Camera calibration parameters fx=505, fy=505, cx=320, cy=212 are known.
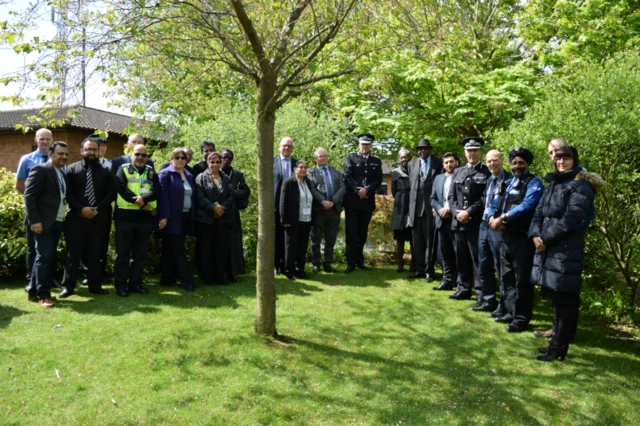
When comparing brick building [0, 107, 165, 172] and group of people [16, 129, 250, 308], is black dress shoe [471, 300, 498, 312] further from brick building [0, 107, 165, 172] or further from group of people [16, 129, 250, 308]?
brick building [0, 107, 165, 172]

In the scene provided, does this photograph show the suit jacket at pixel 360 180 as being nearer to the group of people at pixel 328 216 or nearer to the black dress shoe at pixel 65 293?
the group of people at pixel 328 216

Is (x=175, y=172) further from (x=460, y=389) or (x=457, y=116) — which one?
(x=457, y=116)

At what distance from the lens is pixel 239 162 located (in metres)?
11.0

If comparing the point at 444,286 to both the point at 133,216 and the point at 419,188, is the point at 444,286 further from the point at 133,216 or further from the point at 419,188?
the point at 133,216

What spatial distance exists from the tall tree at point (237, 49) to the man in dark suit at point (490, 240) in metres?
2.63

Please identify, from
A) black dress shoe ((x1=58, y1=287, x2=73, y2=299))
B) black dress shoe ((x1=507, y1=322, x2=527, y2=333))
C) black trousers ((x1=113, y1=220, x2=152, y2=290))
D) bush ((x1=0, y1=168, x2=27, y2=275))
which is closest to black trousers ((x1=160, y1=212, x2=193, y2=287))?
black trousers ((x1=113, y1=220, x2=152, y2=290))

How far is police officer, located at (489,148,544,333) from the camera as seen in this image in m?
6.43

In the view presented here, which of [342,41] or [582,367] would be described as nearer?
[582,367]

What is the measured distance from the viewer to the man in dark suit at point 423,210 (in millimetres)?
9281

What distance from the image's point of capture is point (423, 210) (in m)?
9.31

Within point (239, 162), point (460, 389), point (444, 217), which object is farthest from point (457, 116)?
point (460, 389)

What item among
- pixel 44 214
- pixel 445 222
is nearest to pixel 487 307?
pixel 445 222

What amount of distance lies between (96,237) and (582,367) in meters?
6.56

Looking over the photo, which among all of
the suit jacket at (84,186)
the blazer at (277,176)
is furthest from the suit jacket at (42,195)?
the blazer at (277,176)
